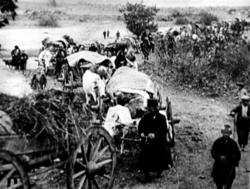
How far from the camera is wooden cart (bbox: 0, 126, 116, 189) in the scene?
5.29 metres

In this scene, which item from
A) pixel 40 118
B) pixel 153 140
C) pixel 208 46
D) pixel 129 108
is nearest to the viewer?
pixel 40 118

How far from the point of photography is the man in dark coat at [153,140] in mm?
8352

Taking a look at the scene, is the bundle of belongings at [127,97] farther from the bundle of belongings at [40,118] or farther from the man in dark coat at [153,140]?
the bundle of belongings at [40,118]

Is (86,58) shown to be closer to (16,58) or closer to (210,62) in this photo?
(210,62)

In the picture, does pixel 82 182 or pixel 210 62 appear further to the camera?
pixel 210 62

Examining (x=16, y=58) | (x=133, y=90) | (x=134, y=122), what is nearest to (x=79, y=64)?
(x=16, y=58)

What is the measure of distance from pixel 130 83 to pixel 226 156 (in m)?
4.40

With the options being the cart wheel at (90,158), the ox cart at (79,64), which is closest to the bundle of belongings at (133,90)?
the cart wheel at (90,158)

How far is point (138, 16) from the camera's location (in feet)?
104

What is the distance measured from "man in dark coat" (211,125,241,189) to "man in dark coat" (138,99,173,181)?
4.38 feet

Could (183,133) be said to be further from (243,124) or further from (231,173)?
→ (231,173)

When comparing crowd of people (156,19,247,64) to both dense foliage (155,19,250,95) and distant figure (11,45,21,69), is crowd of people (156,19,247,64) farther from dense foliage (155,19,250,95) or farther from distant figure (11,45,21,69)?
distant figure (11,45,21,69)

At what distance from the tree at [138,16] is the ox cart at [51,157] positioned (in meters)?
24.9

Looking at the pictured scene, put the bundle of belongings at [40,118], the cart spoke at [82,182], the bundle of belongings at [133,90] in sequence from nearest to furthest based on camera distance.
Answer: the bundle of belongings at [40,118] → the cart spoke at [82,182] → the bundle of belongings at [133,90]
